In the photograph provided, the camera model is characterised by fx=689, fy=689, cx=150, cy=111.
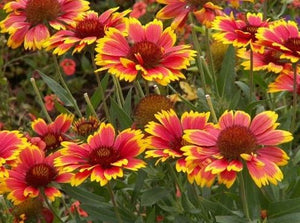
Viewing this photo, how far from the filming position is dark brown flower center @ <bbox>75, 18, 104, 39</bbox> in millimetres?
1680

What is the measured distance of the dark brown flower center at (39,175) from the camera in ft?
5.00

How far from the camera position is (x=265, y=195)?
1.60 metres

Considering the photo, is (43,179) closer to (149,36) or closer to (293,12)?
(149,36)

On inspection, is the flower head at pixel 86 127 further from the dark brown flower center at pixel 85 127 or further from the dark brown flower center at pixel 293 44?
the dark brown flower center at pixel 293 44

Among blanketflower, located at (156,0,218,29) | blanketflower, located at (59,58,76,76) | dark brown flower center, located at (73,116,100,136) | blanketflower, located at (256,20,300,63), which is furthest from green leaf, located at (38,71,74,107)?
blanketflower, located at (59,58,76,76)

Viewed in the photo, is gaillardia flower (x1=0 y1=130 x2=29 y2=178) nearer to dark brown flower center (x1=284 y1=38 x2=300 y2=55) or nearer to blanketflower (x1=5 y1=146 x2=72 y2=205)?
blanketflower (x1=5 y1=146 x2=72 y2=205)

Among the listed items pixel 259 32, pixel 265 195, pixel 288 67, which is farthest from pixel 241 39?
pixel 265 195

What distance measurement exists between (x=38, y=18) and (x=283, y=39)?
0.64 meters

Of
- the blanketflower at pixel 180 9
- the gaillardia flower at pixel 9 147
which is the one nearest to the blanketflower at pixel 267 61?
the blanketflower at pixel 180 9

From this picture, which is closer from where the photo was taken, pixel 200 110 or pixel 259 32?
pixel 259 32

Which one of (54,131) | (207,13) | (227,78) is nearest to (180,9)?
(207,13)

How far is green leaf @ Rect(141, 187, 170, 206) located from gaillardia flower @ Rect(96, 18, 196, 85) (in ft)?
0.83

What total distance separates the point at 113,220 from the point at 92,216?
0.17ft

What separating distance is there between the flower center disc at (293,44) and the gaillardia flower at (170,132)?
27 cm
